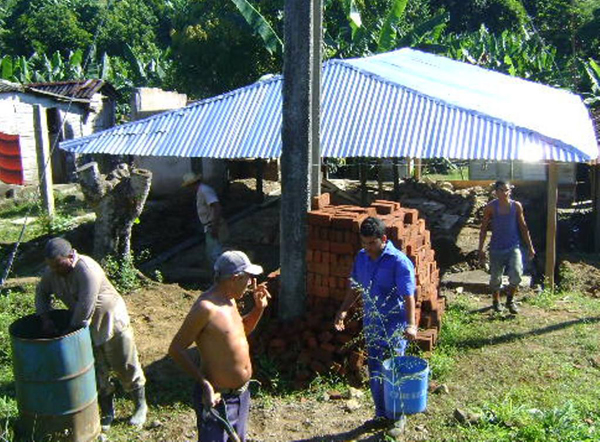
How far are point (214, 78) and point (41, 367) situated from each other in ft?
59.2

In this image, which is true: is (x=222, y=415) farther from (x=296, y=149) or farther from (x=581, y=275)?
(x=581, y=275)

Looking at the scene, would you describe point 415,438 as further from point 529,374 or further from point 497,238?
point 497,238

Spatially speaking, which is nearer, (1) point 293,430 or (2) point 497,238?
(1) point 293,430

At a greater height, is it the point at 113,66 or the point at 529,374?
the point at 113,66

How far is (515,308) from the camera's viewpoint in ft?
26.2

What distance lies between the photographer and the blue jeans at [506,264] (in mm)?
7805

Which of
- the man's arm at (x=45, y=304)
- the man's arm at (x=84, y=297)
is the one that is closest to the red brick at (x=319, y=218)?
the man's arm at (x=84, y=297)

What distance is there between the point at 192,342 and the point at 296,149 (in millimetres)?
2560

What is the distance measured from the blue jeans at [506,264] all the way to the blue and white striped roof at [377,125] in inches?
49.4

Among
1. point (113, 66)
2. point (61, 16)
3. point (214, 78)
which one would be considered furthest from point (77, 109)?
point (61, 16)

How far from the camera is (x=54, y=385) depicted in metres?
4.79

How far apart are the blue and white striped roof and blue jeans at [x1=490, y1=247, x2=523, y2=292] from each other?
1.25 metres

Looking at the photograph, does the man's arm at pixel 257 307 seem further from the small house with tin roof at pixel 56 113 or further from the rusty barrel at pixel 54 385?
the small house with tin roof at pixel 56 113

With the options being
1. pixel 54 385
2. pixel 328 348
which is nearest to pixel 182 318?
pixel 328 348
